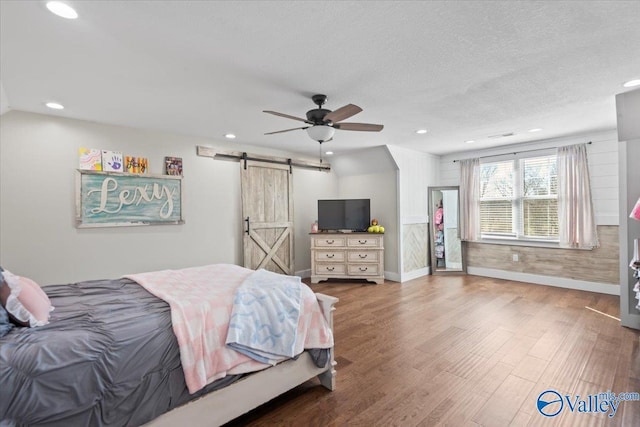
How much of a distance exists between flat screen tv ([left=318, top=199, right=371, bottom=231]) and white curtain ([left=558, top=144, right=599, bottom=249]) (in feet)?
10.3

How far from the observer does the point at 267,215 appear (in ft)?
17.1

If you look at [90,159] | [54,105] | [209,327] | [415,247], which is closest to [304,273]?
[415,247]

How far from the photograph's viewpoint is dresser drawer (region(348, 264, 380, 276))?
5.34 meters

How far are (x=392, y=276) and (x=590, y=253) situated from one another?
306cm

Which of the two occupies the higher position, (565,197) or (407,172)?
(407,172)

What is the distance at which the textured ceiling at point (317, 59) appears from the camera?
172cm

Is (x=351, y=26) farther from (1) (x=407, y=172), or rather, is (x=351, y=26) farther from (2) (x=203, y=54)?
(1) (x=407, y=172)

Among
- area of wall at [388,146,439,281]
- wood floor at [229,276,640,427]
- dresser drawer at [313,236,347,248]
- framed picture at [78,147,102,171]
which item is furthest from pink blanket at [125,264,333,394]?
area of wall at [388,146,439,281]

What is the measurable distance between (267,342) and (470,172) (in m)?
5.39

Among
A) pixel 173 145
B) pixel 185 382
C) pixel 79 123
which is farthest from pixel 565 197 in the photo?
pixel 79 123

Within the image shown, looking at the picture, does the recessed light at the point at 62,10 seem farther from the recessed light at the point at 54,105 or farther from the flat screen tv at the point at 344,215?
the flat screen tv at the point at 344,215

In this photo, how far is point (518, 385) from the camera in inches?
87.7

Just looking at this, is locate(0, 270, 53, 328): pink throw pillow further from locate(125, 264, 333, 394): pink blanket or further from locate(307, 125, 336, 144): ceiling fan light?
locate(307, 125, 336, 144): ceiling fan light

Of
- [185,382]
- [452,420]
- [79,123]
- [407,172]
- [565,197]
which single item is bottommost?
[452,420]
